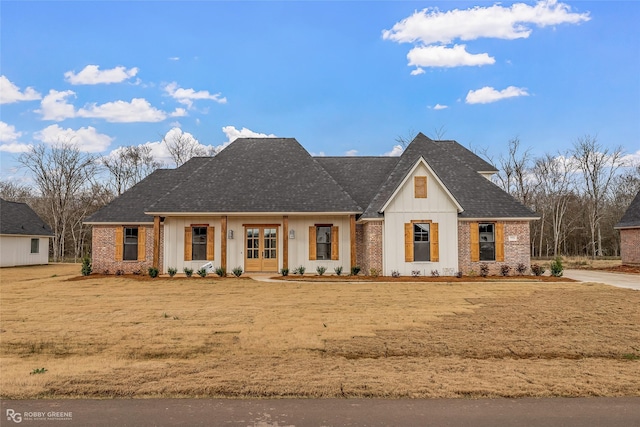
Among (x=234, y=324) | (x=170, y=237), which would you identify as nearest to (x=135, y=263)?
(x=170, y=237)

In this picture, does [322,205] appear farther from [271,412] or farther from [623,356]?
[271,412]

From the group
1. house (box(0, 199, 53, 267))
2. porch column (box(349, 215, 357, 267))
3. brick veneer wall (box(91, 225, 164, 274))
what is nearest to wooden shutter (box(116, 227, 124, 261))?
brick veneer wall (box(91, 225, 164, 274))

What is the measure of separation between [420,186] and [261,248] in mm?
7953

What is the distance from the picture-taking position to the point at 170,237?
837 inches

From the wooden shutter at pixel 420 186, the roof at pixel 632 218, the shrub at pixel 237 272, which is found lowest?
the shrub at pixel 237 272

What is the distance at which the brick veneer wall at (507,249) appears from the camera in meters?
19.9

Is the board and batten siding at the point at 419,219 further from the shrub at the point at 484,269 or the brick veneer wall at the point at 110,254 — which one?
the brick veneer wall at the point at 110,254

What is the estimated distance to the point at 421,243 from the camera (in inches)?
770

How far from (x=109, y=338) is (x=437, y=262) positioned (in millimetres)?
14275

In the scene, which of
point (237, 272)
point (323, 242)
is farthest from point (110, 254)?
point (323, 242)

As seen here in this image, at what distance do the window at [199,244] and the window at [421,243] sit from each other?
9.79m

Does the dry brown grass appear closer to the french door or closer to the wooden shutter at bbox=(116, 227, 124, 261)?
the french door

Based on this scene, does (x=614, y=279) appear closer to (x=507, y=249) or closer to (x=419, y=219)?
(x=507, y=249)

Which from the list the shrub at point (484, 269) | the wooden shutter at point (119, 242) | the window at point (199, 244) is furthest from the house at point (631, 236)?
the wooden shutter at point (119, 242)
